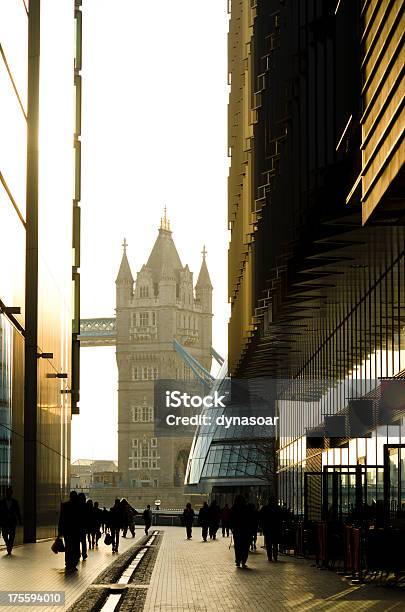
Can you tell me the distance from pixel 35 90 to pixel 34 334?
20.9 ft

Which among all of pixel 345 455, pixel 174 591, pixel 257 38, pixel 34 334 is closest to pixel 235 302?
pixel 34 334

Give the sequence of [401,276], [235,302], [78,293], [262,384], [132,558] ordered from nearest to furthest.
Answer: [401,276]
[132,558]
[235,302]
[262,384]
[78,293]

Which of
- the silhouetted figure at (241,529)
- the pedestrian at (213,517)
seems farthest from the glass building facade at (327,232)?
the pedestrian at (213,517)

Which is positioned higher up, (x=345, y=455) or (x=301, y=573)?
(x=345, y=455)

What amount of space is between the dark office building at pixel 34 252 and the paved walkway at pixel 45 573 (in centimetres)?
220

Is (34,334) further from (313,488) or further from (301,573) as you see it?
(301,573)

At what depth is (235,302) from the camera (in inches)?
1817

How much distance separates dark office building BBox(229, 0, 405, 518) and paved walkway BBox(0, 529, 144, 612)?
4.54m

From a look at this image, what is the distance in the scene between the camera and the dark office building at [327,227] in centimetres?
1583

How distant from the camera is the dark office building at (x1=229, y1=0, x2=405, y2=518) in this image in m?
15.8

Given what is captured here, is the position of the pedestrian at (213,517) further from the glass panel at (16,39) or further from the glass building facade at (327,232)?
the glass panel at (16,39)

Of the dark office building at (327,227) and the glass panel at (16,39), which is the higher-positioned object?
the glass panel at (16,39)

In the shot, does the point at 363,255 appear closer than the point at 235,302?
Yes

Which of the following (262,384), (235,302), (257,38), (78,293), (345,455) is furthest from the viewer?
(78,293)
